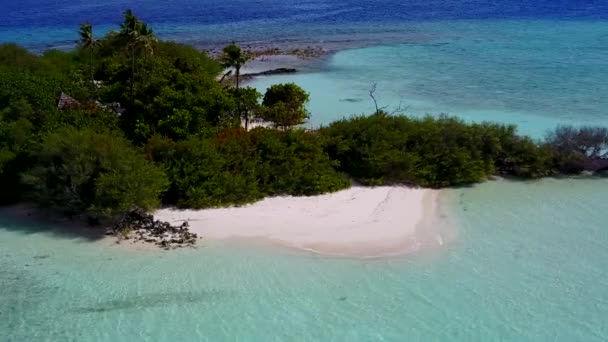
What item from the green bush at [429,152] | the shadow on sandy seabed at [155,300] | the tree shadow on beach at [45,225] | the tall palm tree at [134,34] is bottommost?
the shadow on sandy seabed at [155,300]

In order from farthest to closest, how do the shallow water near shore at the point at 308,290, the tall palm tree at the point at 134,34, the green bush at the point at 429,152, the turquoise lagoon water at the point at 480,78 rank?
the turquoise lagoon water at the point at 480,78, the tall palm tree at the point at 134,34, the green bush at the point at 429,152, the shallow water near shore at the point at 308,290

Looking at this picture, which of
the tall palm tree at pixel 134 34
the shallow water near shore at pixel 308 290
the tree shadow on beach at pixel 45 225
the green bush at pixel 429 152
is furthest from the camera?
the tall palm tree at pixel 134 34

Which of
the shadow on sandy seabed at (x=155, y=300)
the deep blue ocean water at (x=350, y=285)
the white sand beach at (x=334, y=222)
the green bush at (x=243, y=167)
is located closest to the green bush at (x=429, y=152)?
the deep blue ocean water at (x=350, y=285)

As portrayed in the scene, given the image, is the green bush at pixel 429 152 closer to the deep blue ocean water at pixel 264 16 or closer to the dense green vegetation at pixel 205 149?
the dense green vegetation at pixel 205 149

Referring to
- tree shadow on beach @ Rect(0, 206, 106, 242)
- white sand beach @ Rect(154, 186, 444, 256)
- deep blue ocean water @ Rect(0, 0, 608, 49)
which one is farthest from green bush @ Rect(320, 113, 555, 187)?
deep blue ocean water @ Rect(0, 0, 608, 49)

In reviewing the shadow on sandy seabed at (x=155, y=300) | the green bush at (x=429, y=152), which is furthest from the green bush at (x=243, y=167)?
the shadow on sandy seabed at (x=155, y=300)

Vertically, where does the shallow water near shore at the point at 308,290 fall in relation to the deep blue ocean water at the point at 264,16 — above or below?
below

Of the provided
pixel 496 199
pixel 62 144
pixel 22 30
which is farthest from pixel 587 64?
pixel 22 30

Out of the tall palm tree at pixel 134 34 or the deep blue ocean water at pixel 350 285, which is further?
the tall palm tree at pixel 134 34
